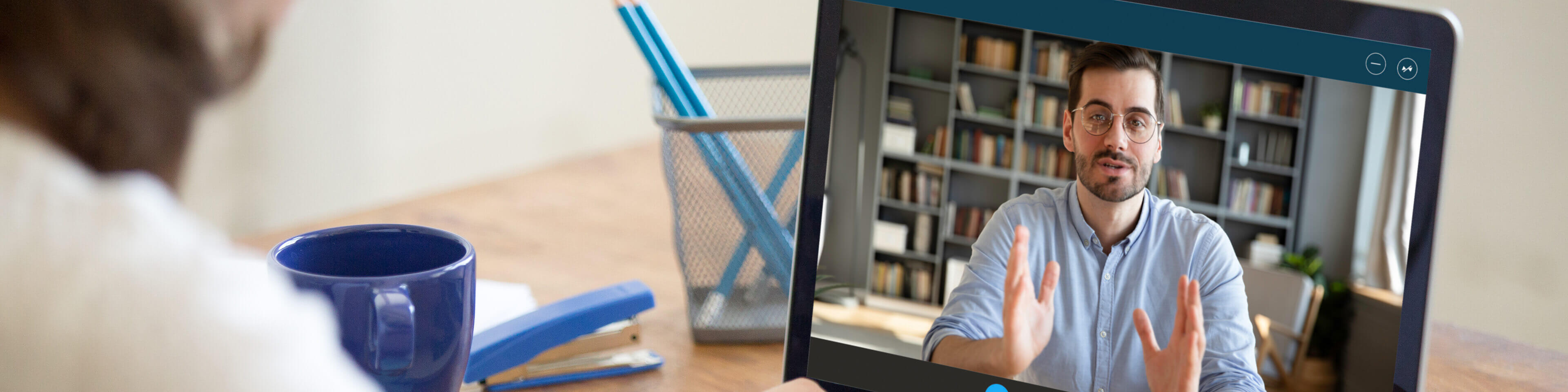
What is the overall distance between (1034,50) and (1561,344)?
198 centimetres

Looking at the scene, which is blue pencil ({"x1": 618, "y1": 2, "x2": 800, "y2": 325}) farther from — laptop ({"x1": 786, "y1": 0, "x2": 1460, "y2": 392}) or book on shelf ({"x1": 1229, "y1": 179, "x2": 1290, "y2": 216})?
book on shelf ({"x1": 1229, "y1": 179, "x2": 1290, "y2": 216})

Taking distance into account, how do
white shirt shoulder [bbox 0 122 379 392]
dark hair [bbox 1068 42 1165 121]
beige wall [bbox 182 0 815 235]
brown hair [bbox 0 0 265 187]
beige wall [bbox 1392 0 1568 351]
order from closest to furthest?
white shirt shoulder [bbox 0 122 379 392] → dark hair [bbox 1068 42 1165 121] → brown hair [bbox 0 0 265 187] → beige wall [bbox 182 0 815 235] → beige wall [bbox 1392 0 1568 351]

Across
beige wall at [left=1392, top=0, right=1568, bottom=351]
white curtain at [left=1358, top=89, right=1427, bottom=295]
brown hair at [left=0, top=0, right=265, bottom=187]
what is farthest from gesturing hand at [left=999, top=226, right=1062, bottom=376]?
beige wall at [left=1392, top=0, right=1568, bottom=351]

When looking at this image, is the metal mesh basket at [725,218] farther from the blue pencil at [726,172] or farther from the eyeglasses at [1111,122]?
the eyeglasses at [1111,122]

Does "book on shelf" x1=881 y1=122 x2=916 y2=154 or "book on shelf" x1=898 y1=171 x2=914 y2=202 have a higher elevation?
"book on shelf" x1=881 y1=122 x2=916 y2=154

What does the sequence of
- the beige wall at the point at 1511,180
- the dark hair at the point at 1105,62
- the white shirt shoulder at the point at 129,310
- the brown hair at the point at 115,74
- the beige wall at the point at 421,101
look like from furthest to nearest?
1. the beige wall at the point at 1511,180
2. the beige wall at the point at 421,101
3. the brown hair at the point at 115,74
4. the dark hair at the point at 1105,62
5. the white shirt shoulder at the point at 129,310

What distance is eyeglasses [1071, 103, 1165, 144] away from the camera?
378mm

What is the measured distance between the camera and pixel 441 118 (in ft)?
4.65

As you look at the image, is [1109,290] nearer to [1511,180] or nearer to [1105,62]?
[1105,62]

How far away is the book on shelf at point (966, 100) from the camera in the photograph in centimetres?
39

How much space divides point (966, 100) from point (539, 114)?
51.4 inches

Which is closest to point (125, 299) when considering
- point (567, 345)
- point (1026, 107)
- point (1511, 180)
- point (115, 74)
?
point (567, 345)

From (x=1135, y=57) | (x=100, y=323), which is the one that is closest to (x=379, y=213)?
(x=100, y=323)

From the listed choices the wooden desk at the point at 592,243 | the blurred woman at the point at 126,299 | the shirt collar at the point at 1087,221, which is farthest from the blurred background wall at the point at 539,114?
the shirt collar at the point at 1087,221
